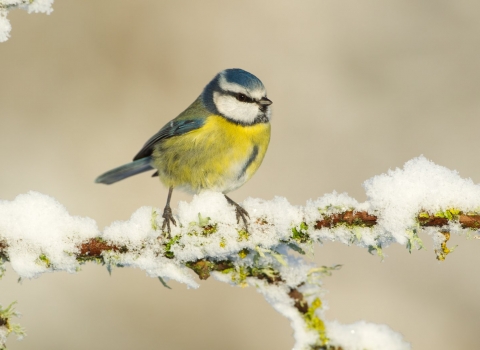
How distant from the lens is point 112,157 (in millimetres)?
5531

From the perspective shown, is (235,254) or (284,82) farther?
(284,82)

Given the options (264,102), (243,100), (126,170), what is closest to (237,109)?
(243,100)

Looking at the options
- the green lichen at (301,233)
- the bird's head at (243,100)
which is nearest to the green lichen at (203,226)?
the green lichen at (301,233)

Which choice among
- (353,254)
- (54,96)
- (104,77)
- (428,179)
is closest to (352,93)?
(353,254)

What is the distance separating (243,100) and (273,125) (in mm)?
2034

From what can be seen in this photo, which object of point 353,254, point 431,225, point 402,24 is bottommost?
point 431,225

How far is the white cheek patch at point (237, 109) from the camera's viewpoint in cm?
362

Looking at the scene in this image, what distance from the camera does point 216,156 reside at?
3.44m

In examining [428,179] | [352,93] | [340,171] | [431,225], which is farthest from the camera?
[352,93]

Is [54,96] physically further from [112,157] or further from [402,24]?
[402,24]

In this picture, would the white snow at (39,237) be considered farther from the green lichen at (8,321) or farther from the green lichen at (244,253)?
the green lichen at (244,253)

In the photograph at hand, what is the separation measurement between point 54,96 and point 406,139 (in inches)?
A: 140

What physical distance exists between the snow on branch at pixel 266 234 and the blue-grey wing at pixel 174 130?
1.96 meters

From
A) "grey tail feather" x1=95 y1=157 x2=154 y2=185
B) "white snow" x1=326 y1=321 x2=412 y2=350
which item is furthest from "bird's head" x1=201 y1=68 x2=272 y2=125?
"white snow" x1=326 y1=321 x2=412 y2=350
